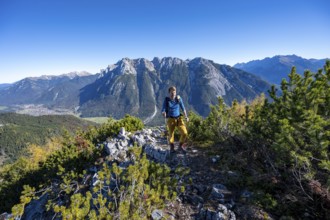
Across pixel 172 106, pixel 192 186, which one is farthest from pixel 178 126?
pixel 192 186

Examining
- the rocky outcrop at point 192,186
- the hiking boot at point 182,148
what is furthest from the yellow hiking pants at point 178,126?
the rocky outcrop at point 192,186

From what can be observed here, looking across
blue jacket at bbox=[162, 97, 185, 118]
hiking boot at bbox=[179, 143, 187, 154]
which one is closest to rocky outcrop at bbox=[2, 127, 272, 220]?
hiking boot at bbox=[179, 143, 187, 154]

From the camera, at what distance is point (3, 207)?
59.7ft

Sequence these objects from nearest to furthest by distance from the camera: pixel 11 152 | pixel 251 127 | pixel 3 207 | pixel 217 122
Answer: pixel 251 127 < pixel 217 122 < pixel 3 207 < pixel 11 152

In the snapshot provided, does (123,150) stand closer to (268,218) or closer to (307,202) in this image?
(268,218)

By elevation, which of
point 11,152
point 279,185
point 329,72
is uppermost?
point 329,72

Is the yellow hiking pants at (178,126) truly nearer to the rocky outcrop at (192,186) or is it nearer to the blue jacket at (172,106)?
the blue jacket at (172,106)

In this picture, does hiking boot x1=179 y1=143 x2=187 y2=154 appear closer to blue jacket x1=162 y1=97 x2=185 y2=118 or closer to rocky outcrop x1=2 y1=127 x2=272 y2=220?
rocky outcrop x1=2 y1=127 x2=272 y2=220

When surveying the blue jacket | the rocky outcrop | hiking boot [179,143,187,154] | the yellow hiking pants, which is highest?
the blue jacket

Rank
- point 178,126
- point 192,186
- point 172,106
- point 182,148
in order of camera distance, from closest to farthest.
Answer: point 192,186
point 172,106
point 178,126
point 182,148

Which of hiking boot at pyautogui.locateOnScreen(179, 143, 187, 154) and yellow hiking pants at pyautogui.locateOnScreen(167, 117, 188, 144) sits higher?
yellow hiking pants at pyautogui.locateOnScreen(167, 117, 188, 144)

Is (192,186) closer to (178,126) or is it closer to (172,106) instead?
(178,126)

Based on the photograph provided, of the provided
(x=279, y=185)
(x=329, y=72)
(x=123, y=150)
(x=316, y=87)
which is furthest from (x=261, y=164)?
(x=123, y=150)

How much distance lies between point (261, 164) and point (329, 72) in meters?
3.76
